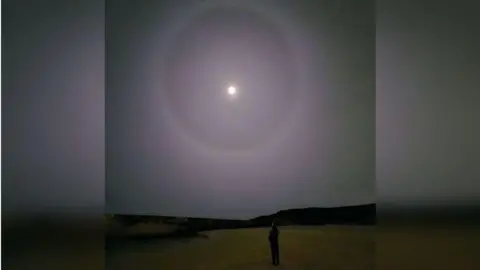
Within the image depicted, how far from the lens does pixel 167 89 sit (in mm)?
1930

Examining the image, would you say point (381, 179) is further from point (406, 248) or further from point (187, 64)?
point (187, 64)

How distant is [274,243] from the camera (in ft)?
6.23

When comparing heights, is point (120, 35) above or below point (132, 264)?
above

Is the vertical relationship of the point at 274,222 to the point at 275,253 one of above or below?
above

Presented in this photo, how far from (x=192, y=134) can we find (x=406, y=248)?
0.82m

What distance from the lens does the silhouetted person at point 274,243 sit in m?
1.89

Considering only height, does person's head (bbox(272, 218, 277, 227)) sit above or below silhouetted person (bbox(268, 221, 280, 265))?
above

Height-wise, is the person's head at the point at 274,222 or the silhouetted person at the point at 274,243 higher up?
the person's head at the point at 274,222

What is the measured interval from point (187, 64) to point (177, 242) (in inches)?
23.5

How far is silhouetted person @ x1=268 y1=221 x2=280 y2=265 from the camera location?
189 centimetres

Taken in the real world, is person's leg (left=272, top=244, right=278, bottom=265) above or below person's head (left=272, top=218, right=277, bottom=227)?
below

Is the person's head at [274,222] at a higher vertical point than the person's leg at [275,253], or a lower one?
higher

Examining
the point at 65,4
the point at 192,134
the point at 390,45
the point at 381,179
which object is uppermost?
the point at 65,4

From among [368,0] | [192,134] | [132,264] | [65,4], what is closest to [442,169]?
[368,0]
